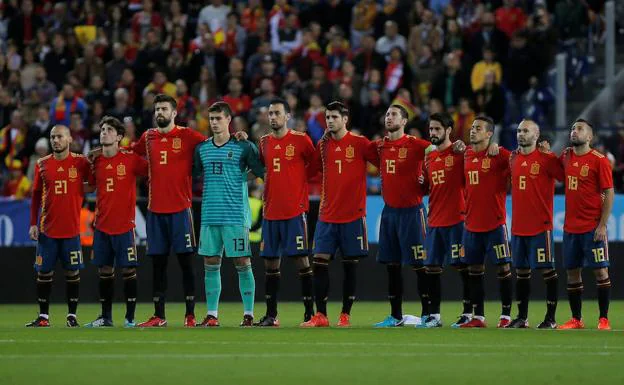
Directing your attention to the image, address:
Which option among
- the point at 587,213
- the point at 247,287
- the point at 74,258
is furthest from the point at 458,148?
the point at 74,258

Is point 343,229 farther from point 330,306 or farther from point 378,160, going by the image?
point 330,306

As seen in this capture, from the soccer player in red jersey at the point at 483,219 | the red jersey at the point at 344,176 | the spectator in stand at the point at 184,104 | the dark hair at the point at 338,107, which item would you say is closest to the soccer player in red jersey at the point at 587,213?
the soccer player in red jersey at the point at 483,219

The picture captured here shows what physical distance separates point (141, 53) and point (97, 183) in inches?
470

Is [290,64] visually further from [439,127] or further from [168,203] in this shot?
[168,203]

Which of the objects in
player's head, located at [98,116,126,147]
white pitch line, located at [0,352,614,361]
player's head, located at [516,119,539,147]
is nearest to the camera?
white pitch line, located at [0,352,614,361]

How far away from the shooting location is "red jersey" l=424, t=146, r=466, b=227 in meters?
16.9

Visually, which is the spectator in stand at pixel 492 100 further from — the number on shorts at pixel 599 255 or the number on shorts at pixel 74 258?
the number on shorts at pixel 74 258

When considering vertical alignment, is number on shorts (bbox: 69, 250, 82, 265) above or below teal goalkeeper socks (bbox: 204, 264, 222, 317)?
above

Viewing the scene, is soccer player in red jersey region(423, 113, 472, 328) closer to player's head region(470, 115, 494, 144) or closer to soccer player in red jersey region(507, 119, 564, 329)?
player's head region(470, 115, 494, 144)

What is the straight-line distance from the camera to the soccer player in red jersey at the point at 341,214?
1702 centimetres

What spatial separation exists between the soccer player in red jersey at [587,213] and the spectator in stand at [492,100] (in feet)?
27.6

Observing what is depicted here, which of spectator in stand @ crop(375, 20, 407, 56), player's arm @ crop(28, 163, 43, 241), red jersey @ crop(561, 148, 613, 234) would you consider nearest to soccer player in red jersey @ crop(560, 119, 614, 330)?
red jersey @ crop(561, 148, 613, 234)

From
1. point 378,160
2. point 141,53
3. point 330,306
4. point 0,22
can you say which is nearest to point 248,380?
point 378,160

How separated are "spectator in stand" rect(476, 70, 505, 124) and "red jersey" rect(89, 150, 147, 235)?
29.5 feet
